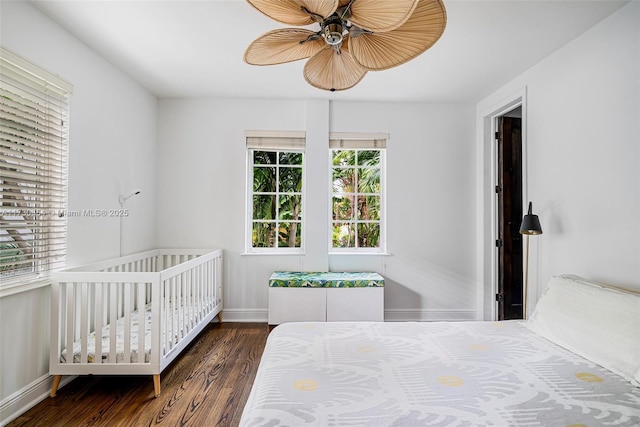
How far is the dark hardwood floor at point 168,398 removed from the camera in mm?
1911

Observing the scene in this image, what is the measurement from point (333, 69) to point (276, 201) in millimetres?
2130

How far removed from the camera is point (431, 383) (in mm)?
1353

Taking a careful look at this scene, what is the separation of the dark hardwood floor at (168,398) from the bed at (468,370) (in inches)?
24.9

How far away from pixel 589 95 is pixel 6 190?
368 centimetres

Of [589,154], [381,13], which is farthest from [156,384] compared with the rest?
[589,154]

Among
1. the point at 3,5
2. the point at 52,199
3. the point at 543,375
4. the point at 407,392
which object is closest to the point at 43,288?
the point at 52,199

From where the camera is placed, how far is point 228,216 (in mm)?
3701

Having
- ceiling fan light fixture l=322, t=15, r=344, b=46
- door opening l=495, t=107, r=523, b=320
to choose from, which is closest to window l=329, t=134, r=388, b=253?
door opening l=495, t=107, r=523, b=320

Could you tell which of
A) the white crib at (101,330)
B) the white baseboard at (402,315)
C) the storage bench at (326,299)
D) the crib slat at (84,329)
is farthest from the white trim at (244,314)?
the crib slat at (84,329)

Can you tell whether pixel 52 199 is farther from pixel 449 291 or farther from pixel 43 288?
pixel 449 291

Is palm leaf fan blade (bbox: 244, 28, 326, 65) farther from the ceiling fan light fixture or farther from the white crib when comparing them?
the white crib

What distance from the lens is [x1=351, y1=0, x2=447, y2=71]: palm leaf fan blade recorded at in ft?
4.65

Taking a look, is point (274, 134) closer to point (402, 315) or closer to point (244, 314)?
point (244, 314)

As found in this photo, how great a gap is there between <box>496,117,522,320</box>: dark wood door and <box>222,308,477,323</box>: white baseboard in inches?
16.5
